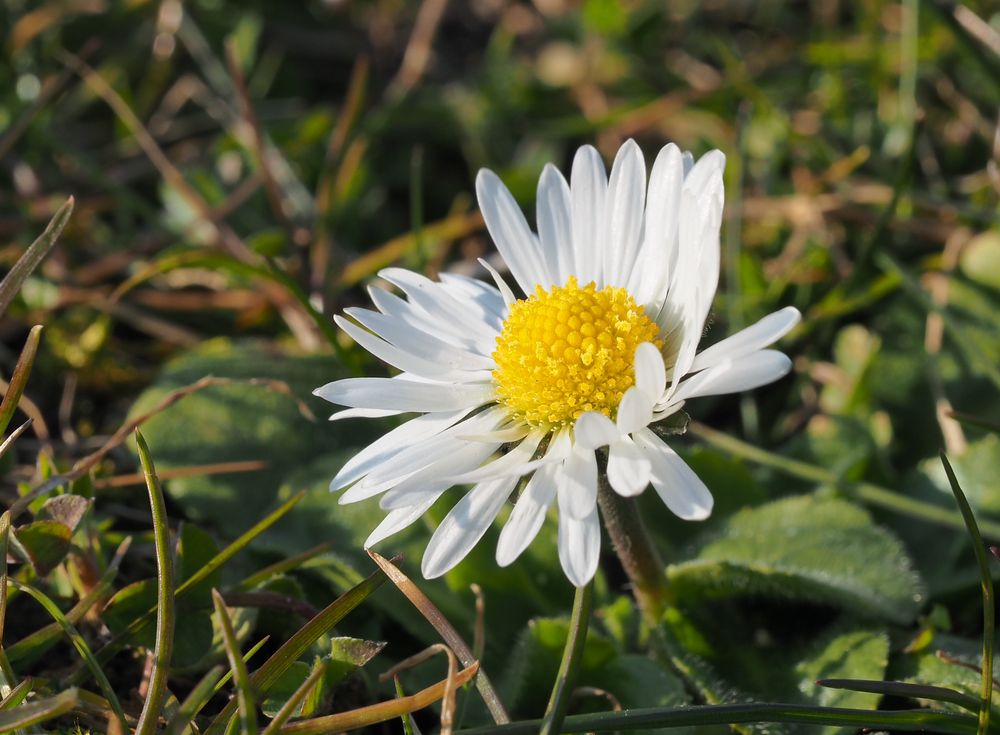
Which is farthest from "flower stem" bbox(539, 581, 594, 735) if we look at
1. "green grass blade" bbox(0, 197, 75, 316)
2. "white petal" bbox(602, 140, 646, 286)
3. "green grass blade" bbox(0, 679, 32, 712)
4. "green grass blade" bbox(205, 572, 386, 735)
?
"green grass blade" bbox(0, 197, 75, 316)

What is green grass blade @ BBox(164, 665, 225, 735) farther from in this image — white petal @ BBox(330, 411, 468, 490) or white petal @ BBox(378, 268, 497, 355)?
white petal @ BBox(378, 268, 497, 355)

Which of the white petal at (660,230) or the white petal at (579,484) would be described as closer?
the white petal at (579,484)

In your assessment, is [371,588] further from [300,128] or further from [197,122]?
[197,122]

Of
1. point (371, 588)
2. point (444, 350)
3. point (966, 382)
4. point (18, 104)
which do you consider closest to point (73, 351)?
point (18, 104)

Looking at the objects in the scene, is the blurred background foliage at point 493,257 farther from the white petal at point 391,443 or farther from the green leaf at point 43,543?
the white petal at point 391,443

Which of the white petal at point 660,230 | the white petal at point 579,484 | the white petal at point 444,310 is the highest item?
the white petal at point 660,230

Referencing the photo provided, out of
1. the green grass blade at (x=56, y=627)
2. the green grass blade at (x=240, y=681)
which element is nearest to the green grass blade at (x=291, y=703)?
the green grass blade at (x=240, y=681)
